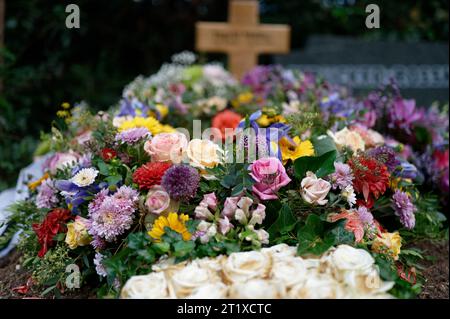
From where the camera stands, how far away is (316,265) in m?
1.14

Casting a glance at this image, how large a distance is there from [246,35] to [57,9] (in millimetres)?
1287

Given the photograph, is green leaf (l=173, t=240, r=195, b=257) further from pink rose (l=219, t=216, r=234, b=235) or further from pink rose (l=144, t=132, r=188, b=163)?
pink rose (l=144, t=132, r=188, b=163)

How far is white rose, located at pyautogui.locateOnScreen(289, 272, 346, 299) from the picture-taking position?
1.05m

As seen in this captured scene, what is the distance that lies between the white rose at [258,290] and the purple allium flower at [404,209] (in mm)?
613

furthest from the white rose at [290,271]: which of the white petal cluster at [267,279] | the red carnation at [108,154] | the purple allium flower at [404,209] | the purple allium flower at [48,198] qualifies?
the purple allium flower at [48,198]

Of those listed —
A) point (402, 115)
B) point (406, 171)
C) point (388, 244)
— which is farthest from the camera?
point (402, 115)

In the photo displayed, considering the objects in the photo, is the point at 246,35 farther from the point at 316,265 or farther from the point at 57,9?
the point at 316,265

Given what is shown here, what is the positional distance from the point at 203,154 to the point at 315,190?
0.32 meters

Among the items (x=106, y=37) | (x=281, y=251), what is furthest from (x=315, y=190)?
(x=106, y=37)

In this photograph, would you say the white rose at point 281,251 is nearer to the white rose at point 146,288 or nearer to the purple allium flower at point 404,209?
the white rose at point 146,288

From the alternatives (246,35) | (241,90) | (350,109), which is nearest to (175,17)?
(246,35)

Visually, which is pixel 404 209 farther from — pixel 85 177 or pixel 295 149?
pixel 85 177

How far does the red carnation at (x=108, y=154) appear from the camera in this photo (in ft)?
5.07

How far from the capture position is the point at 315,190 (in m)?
1.33
